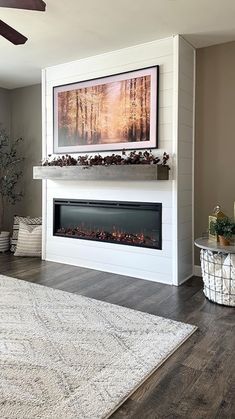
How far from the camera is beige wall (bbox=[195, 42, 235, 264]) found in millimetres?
3637

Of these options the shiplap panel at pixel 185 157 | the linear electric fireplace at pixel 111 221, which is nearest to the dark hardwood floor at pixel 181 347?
the shiplap panel at pixel 185 157

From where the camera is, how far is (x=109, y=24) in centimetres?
323

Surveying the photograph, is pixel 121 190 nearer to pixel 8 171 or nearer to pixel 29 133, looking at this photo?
pixel 29 133

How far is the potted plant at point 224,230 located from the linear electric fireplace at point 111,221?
0.71 meters

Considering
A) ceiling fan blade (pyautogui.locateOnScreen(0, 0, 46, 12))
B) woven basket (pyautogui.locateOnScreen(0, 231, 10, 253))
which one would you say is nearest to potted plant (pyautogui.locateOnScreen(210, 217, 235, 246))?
ceiling fan blade (pyautogui.locateOnScreen(0, 0, 46, 12))

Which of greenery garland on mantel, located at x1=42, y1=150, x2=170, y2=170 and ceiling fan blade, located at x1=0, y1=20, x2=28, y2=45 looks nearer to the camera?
ceiling fan blade, located at x1=0, y1=20, x2=28, y2=45

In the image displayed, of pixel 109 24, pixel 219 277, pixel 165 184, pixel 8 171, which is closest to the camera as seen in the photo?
pixel 219 277

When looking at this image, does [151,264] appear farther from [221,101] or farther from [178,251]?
[221,101]

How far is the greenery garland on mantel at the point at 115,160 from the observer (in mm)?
Answer: 3580

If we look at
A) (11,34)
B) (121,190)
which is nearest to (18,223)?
(121,190)

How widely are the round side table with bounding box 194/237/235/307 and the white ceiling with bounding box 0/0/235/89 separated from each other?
2.08m

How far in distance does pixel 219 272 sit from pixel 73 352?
4.93ft

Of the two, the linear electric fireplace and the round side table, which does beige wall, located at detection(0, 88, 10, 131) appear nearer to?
the linear electric fireplace

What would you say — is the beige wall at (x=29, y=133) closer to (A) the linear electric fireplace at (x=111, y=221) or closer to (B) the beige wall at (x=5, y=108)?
(B) the beige wall at (x=5, y=108)
